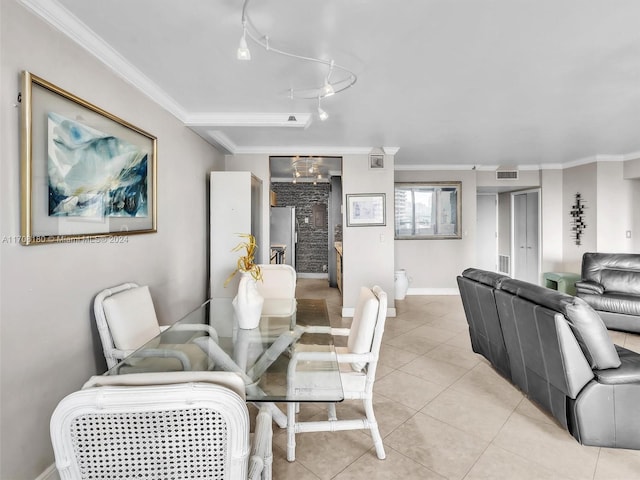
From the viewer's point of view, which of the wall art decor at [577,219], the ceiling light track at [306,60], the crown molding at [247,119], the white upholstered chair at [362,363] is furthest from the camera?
the wall art decor at [577,219]

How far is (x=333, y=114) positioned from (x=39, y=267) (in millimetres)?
2513

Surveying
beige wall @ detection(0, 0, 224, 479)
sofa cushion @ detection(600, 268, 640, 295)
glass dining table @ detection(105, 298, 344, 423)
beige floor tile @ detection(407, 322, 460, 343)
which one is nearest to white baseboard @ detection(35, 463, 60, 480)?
beige wall @ detection(0, 0, 224, 479)

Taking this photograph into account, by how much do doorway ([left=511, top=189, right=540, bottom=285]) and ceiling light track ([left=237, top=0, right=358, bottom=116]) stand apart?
5239 mm

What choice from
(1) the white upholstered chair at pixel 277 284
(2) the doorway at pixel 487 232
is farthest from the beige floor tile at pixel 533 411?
(2) the doorway at pixel 487 232

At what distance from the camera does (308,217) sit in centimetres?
747

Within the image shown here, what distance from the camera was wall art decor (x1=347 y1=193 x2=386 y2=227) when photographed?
4.47m

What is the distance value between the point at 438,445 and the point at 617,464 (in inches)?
36.0

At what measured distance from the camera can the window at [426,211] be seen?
586 centimetres

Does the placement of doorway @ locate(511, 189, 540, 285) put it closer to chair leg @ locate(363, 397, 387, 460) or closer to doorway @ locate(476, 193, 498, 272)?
doorway @ locate(476, 193, 498, 272)

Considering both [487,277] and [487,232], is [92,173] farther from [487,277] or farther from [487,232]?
[487,232]

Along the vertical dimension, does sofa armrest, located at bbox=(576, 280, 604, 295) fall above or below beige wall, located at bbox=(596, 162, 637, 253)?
below

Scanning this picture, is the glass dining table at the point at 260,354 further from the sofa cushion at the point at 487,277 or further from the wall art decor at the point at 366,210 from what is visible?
the wall art decor at the point at 366,210

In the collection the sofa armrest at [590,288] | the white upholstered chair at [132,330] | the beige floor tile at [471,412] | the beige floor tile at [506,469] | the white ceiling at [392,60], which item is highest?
the white ceiling at [392,60]

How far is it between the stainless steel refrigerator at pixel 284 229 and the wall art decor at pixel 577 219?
A: 5.10 meters
